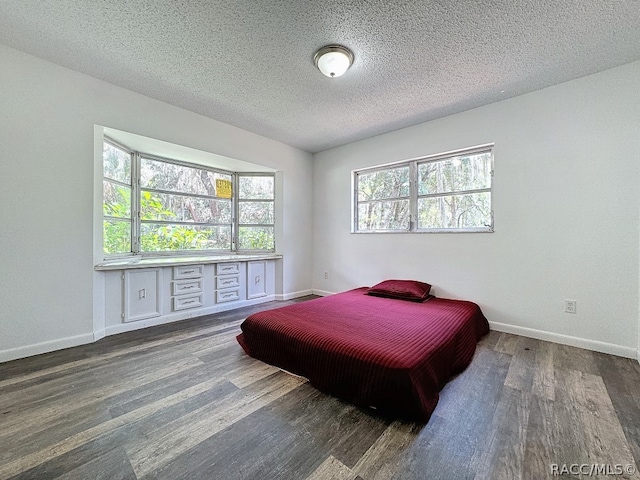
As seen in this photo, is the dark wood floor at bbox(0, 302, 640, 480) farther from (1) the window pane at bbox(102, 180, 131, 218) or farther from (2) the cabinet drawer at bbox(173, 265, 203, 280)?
(1) the window pane at bbox(102, 180, 131, 218)

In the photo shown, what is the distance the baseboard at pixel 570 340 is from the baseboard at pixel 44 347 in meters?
4.11

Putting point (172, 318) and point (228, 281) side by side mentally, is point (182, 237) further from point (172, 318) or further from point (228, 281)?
point (172, 318)

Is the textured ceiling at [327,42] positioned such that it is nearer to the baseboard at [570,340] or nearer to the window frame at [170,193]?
the window frame at [170,193]

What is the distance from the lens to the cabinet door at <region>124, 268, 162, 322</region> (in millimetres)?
2787

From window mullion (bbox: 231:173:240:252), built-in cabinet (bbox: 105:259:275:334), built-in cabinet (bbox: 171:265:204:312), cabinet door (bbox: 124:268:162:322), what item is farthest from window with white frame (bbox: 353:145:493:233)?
cabinet door (bbox: 124:268:162:322)

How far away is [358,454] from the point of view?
119 centimetres

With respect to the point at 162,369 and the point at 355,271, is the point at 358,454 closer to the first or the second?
the point at 162,369

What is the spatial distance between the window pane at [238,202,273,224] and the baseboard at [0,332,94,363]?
239 centimetres

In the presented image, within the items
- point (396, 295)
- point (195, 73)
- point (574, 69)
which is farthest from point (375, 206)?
point (195, 73)

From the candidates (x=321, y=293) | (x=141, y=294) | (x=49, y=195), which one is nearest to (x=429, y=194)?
(x=321, y=293)

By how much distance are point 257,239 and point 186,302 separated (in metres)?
1.45

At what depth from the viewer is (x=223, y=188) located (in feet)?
13.4

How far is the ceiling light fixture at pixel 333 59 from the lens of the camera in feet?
6.53

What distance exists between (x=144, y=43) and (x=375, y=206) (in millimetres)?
3107
